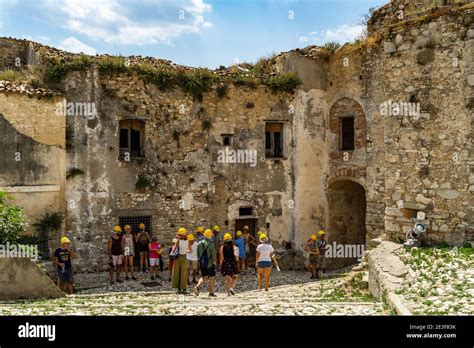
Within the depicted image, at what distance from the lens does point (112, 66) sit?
1703 cm

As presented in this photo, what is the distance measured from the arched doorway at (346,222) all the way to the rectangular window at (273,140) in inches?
97.4

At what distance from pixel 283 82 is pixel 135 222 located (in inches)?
300

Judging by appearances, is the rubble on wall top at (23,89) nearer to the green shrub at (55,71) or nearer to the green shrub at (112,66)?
the green shrub at (55,71)

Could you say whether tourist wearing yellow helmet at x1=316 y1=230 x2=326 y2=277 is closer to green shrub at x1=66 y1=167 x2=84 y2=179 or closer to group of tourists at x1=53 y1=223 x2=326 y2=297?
group of tourists at x1=53 y1=223 x2=326 y2=297

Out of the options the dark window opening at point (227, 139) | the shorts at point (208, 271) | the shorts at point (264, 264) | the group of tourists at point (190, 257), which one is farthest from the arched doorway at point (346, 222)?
the shorts at point (208, 271)

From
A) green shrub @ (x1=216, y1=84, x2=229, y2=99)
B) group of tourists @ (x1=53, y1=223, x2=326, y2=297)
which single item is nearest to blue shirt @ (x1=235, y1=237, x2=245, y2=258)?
group of tourists @ (x1=53, y1=223, x2=326, y2=297)

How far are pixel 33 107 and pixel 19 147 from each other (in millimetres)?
1308

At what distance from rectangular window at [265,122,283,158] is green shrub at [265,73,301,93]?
1.38 m

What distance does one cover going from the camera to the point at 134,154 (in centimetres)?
1759

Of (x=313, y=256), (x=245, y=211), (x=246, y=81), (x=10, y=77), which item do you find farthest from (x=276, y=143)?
(x=10, y=77)

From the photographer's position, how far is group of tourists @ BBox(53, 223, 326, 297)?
41.7 ft

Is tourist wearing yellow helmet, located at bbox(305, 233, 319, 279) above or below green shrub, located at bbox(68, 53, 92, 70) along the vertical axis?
below

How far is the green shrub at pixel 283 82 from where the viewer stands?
1920 cm
